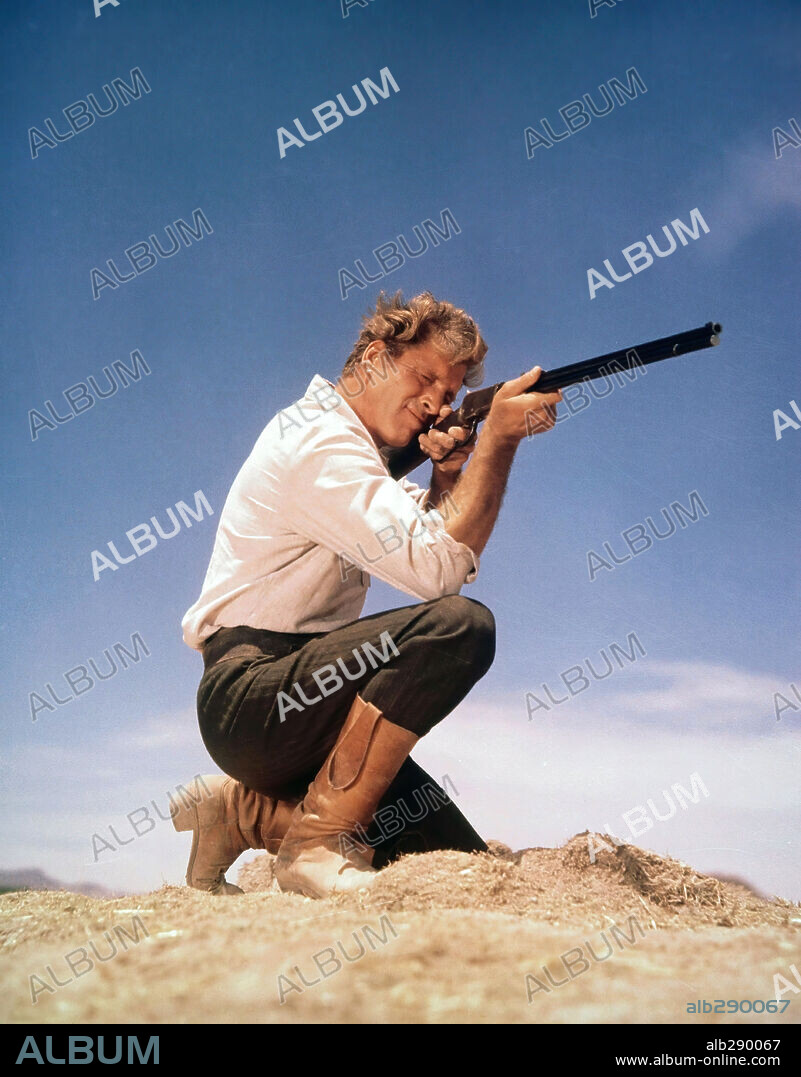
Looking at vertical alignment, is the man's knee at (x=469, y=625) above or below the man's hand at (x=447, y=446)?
below

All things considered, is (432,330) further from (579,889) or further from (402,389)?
(579,889)

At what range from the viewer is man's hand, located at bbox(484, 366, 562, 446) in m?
3.05

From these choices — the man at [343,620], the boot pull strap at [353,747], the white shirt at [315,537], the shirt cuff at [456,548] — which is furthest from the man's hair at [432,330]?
the boot pull strap at [353,747]

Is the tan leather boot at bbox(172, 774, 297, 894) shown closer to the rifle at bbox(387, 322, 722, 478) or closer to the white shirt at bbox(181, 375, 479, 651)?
the white shirt at bbox(181, 375, 479, 651)

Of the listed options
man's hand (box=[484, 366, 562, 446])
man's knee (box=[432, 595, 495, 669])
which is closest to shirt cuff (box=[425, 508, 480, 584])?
man's knee (box=[432, 595, 495, 669])

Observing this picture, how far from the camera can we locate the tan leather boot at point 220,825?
3.13 metres

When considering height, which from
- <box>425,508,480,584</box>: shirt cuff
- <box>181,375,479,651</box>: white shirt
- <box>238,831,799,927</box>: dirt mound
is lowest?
<box>238,831,799,927</box>: dirt mound

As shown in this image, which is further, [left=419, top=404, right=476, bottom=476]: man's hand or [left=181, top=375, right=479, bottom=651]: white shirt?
[left=419, top=404, right=476, bottom=476]: man's hand

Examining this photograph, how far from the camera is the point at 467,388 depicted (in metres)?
3.75

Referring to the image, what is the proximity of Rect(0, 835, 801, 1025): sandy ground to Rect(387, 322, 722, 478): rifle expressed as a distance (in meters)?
1.76

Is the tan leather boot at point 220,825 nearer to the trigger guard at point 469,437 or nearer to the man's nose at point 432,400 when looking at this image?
the trigger guard at point 469,437

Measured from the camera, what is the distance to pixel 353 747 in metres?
2.67

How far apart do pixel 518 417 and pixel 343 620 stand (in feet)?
3.29
